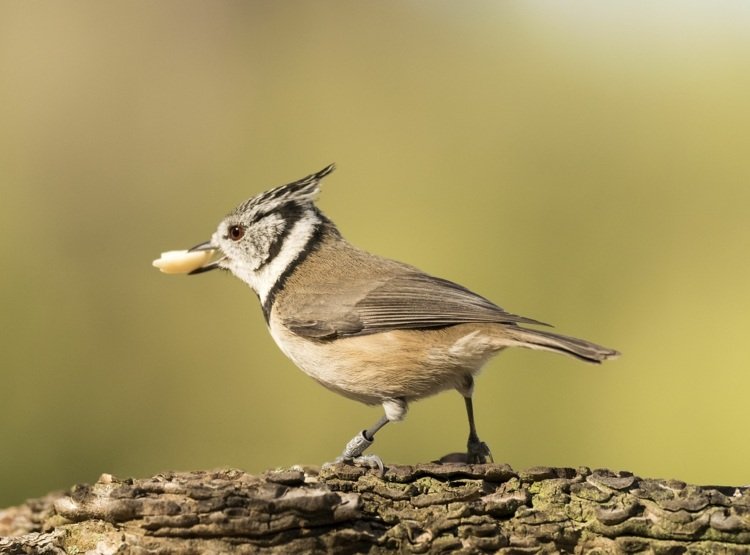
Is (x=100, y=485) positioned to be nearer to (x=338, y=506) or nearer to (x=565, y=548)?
(x=338, y=506)

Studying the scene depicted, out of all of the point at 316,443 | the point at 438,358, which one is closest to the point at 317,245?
the point at 438,358

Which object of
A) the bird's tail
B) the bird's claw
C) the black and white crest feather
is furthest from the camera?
the black and white crest feather

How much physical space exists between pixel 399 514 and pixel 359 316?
128 centimetres

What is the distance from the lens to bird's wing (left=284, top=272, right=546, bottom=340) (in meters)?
3.17

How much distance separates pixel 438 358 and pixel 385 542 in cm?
114

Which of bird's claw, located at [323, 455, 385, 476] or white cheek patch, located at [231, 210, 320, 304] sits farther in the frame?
white cheek patch, located at [231, 210, 320, 304]

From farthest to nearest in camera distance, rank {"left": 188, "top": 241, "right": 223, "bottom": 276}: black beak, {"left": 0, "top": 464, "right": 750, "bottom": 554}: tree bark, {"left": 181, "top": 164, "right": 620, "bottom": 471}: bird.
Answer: {"left": 188, "top": 241, "right": 223, "bottom": 276}: black beak, {"left": 181, "top": 164, "right": 620, "bottom": 471}: bird, {"left": 0, "top": 464, "right": 750, "bottom": 554}: tree bark

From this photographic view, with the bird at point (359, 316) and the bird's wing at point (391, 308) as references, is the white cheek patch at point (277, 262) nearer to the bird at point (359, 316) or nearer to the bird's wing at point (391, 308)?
the bird at point (359, 316)

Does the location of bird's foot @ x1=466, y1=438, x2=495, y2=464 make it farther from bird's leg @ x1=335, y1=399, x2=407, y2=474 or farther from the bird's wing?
the bird's wing

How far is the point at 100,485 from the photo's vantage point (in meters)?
2.14

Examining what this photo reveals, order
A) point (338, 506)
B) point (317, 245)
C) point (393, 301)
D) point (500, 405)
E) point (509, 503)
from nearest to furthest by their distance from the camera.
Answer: point (338, 506), point (509, 503), point (393, 301), point (317, 245), point (500, 405)

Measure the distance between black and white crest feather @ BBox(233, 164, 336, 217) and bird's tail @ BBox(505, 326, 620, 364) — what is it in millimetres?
1118

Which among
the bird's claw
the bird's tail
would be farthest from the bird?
the bird's claw

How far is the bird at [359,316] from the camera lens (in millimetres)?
3109
